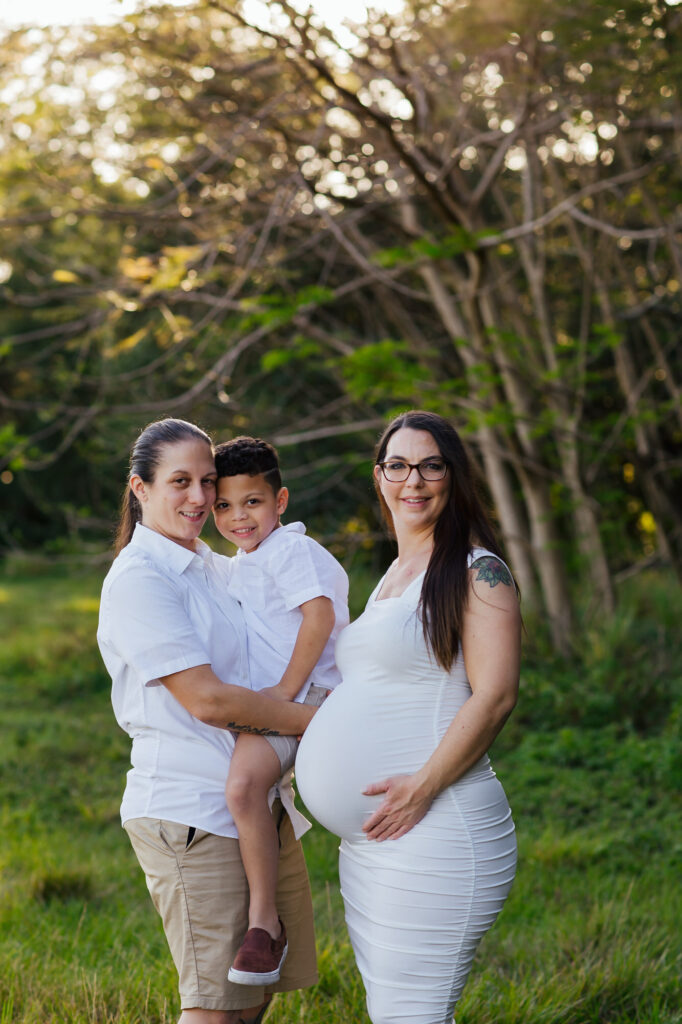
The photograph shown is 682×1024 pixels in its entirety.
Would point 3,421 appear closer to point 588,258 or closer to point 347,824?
point 588,258

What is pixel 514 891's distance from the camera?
15.0ft

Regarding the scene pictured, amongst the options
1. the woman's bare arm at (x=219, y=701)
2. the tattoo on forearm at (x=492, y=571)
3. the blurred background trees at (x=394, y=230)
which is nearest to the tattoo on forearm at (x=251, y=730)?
the woman's bare arm at (x=219, y=701)

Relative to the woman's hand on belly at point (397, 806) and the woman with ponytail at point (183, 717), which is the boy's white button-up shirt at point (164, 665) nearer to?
the woman with ponytail at point (183, 717)

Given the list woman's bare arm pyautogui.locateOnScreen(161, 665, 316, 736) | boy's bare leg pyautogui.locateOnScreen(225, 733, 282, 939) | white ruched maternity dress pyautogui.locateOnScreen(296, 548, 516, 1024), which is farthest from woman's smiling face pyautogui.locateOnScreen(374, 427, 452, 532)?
boy's bare leg pyautogui.locateOnScreen(225, 733, 282, 939)

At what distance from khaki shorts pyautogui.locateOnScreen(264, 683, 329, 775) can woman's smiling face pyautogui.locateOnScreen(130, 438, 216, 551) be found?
0.54 meters

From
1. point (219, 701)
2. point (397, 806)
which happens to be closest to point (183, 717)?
point (219, 701)

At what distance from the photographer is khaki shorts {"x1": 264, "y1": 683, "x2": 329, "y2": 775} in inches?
98.9

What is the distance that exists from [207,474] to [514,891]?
297 centimetres

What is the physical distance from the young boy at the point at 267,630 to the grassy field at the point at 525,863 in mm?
1130

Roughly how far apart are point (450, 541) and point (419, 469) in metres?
0.20

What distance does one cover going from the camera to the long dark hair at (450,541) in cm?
236

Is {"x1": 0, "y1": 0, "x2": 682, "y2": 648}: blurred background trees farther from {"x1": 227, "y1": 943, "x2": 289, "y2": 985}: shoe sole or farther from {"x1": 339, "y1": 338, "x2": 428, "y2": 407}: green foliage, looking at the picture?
{"x1": 227, "y1": 943, "x2": 289, "y2": 985}: shoe sole

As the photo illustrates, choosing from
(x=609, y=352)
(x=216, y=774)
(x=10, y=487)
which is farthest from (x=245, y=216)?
(x=10, y=487)

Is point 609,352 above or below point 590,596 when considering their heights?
above
